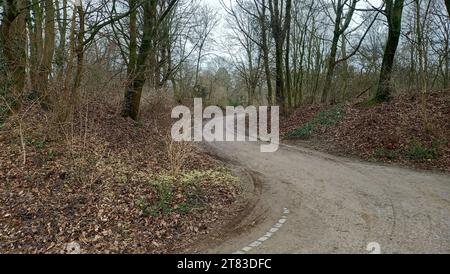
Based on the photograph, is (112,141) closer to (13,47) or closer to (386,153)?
(13,47)

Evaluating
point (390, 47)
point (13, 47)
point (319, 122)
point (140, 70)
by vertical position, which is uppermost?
point (390, 47)

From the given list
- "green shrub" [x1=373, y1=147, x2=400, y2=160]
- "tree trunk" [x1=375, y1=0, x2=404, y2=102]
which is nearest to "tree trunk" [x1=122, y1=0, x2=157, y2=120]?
"green shrub" [x1=373, y1=147, x2=400, y2=160]

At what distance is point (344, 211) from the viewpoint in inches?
269

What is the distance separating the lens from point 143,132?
1327 centimetres

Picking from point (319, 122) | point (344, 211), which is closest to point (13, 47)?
point (344, 211)

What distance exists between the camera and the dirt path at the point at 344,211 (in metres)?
5.39

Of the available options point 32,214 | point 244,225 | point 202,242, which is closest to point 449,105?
point 244,225

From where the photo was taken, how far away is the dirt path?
539 cm

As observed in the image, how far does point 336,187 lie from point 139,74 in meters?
8.95

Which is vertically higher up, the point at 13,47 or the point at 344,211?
the point at 13,47

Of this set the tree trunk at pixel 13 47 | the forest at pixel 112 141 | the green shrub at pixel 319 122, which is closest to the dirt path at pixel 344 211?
the forest at pixel 112 141

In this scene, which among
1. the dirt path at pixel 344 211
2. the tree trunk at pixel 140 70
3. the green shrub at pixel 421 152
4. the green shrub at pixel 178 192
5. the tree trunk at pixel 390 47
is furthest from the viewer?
the tree trunk at pixel 390 47

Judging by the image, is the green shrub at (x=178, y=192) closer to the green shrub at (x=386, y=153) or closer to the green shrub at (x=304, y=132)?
the green shrub at (x=386, y=153)

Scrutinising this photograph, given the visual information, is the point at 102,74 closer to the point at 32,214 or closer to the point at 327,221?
the point at 32,214
